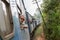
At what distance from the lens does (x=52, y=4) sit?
87.5 inches

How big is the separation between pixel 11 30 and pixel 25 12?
0.38 meters

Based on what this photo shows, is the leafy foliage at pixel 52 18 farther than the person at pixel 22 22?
Yes

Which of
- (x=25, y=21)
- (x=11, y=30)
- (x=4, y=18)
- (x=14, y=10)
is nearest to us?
(x=4, y=18)

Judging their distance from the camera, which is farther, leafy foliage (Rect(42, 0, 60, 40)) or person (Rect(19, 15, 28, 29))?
leafy foliage (Rect(42, 0, 60, 40))

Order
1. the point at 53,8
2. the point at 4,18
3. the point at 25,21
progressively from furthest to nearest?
1. the point at 53,8
2. the point at 25,21
3. the point at 4,18

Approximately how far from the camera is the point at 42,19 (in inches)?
87.7

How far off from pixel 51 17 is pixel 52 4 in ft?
0.56

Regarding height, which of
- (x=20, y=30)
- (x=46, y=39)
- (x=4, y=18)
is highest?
(x=4, y=18)

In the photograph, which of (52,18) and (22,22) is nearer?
(22,22)

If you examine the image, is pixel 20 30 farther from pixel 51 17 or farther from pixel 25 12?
pixel 51 17

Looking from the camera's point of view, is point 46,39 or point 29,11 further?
point 46,39

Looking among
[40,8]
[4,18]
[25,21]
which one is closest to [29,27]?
[25,21]

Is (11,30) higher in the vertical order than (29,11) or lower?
lower

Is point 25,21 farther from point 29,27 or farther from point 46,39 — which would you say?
point 46,39
